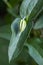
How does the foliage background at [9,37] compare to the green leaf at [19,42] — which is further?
the foliage background at [9,37]

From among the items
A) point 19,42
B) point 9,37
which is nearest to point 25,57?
point 9,37

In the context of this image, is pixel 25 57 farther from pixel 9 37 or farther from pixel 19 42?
pixel 19 42

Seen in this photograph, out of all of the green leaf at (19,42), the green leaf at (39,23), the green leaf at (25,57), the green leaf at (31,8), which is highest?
the green leaf at (31,8)

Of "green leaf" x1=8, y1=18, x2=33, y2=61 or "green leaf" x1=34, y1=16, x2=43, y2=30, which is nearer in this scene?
"green leaf" x1=8, y1=18, x2=33, y2=61

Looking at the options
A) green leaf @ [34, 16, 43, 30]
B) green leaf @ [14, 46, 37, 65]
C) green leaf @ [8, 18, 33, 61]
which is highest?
green leaf @ [34, 16, 43, 30]

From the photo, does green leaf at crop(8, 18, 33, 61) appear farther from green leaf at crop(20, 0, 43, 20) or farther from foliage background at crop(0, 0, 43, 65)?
foliage background at crop(0, 0, 43, 65)

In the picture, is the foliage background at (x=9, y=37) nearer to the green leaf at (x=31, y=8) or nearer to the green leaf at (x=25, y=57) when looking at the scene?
the green leaf at (x=25, y=57)

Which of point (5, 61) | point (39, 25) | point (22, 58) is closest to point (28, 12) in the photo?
point (39, 25)

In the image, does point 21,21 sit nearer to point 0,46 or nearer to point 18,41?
point 18,41

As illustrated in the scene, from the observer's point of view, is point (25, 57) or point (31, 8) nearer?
point (31, 8)

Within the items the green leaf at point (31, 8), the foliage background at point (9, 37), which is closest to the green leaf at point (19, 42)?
the green leaf at point (31, 8)

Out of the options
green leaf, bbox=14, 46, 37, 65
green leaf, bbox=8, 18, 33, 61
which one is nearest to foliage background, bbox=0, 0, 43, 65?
green leaf, bbox=14, 46, 37, 65
